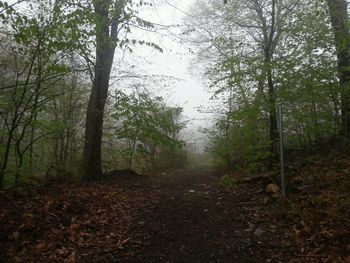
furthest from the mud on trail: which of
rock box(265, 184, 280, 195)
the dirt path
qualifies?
rock box(265, 184, 280, 195)

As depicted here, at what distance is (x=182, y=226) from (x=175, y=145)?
5.18 m

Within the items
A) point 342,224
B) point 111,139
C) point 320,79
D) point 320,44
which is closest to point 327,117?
point 320,79

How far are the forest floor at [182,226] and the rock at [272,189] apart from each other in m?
0.16

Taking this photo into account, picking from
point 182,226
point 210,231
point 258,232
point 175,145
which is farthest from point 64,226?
point 175,145

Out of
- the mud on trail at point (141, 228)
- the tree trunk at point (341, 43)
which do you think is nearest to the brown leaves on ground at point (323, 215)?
the mud on trail at point (141, 228)

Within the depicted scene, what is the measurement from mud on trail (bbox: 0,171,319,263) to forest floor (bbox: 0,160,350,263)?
12mm

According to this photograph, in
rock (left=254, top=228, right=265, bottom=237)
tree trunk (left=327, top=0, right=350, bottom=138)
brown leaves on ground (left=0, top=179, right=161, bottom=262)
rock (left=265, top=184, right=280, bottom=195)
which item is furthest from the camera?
tree trunk (left=327, top=0, right=350, bottom=138)

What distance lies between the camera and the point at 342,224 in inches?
141

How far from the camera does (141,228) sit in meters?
4.25

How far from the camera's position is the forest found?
3660mm

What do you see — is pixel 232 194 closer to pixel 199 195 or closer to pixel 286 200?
pixel 199 195

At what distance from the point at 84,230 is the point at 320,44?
640 centimetres

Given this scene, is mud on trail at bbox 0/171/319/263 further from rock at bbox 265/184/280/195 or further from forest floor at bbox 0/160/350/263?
rock at bbox 265/184/280/195

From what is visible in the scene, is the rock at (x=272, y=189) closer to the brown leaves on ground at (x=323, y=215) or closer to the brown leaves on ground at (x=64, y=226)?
the brown leaves on ground at (x=323, y=215)
